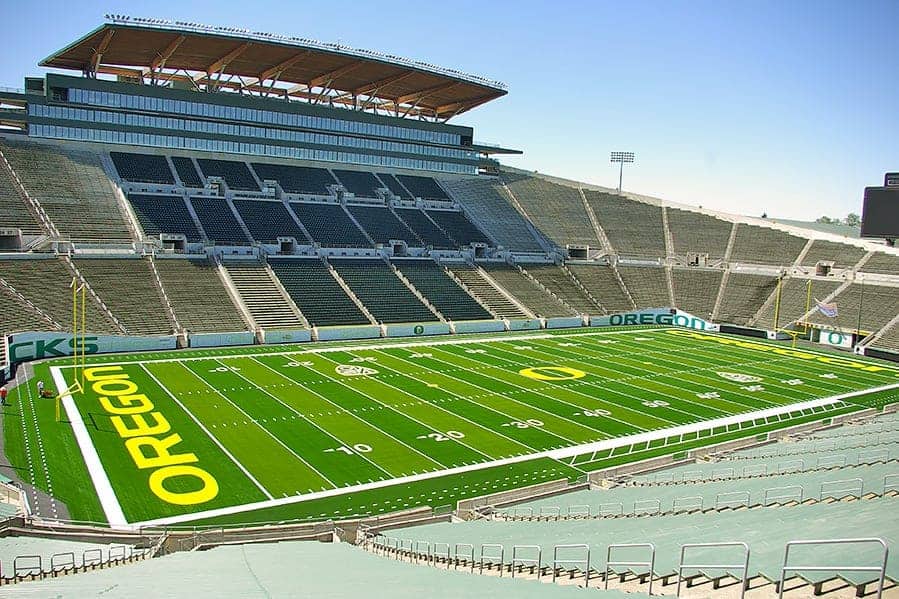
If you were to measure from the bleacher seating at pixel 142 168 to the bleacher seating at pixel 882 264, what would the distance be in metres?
51.0

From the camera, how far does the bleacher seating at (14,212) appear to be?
39.8 meters

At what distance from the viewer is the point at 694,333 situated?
160 ft

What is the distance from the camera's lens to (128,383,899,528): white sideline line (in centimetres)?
1723

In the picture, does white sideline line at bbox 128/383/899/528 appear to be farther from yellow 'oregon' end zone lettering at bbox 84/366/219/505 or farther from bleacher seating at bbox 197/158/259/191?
bleacher seating at bbox 197/158/259/191

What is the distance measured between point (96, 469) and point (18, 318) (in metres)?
17.1

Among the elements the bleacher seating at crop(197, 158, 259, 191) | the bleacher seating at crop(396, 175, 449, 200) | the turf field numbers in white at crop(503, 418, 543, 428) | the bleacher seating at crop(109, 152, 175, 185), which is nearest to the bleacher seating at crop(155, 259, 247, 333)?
the bleacher seating at crop(109, 152, 175, 185)

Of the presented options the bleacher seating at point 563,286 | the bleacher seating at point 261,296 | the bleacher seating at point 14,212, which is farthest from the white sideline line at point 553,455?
the bleacher seating at point 14,212

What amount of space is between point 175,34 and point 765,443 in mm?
40907

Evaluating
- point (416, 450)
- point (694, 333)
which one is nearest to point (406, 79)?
point (694, 333)

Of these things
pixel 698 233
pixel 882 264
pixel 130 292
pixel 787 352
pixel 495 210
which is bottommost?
pixel 787 352

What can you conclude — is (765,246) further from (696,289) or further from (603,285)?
(603,285)

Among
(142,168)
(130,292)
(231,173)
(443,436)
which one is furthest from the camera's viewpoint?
(231,173)

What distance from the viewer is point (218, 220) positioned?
4781 cm

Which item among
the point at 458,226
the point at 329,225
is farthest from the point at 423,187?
the point at 329,225
